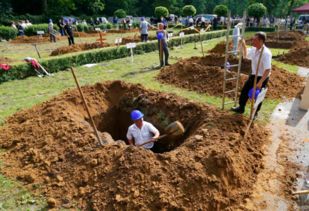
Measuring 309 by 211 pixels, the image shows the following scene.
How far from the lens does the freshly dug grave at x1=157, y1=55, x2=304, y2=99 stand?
9.38 meters

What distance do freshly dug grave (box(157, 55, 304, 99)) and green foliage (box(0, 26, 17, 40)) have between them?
20.1 meters

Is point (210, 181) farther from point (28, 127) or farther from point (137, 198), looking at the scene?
point (28, 127)

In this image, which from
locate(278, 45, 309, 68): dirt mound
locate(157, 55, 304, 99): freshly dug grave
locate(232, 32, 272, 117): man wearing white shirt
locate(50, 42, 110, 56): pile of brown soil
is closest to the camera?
locate(232, 32, 272, 117): man wearing white shirt

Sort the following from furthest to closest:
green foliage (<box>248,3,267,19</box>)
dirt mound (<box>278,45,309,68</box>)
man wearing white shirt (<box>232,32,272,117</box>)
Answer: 1. green foliage (<box>248,3,267,19</box>)
2. dirt mound (<box>278,45,309,68</box>)
3. man wearing white shirt (<box>232,32,272,117</box>)

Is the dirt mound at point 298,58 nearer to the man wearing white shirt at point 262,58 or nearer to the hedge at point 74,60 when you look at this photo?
the hedge at point 74,60

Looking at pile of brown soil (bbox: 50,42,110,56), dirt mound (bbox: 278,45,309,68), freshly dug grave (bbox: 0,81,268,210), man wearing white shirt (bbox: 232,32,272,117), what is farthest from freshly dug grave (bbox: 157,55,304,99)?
pile of brown soil (bbox: 50,42,110,56)

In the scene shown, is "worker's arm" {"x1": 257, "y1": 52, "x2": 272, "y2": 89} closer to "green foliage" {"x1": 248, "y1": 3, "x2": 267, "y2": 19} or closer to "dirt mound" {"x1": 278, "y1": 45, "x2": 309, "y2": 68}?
"dirt mound" {"x1": 278, "y1": 45, "x2": 309, "y2": 68}

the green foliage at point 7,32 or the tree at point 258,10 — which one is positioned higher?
the tree at point 258,10

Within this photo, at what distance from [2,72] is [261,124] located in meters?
10.3

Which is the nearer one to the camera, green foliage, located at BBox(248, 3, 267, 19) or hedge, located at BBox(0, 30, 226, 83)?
hedge, located at BBox(0, 30, 226, 83)

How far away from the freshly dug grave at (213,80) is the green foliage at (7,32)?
66.1ft

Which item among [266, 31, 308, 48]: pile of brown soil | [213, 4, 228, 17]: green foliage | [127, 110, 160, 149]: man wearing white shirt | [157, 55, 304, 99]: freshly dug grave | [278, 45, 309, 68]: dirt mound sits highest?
[213, 4, 228, 17]: green foliage

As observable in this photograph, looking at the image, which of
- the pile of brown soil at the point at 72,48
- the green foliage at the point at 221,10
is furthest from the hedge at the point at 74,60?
the green foliage at the point at 221,10

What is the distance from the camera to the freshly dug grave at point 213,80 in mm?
9383
